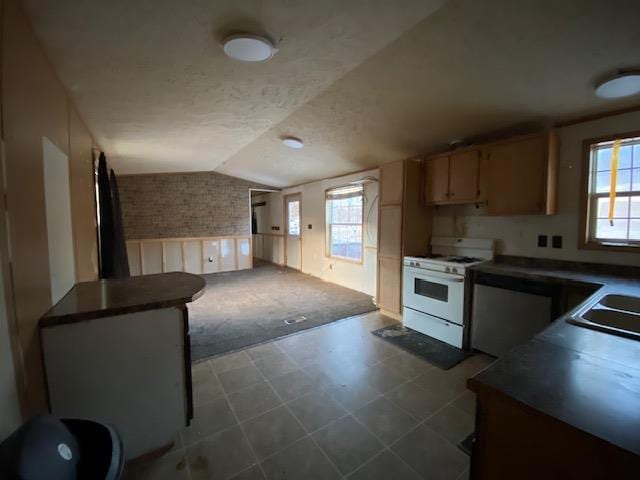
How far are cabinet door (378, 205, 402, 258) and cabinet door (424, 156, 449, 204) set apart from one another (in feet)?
1.28

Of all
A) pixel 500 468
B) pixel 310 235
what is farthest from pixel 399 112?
pixel 310 235

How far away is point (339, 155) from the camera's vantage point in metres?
4.27

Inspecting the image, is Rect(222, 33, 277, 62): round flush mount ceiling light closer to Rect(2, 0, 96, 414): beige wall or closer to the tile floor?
Rect(2, 0, 96, 414): beige wall

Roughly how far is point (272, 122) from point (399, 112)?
57.0 inches

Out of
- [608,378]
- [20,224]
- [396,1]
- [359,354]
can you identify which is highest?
[396,1]

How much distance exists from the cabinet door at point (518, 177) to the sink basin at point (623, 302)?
3.29 ft

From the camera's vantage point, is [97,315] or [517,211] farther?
[517,211]

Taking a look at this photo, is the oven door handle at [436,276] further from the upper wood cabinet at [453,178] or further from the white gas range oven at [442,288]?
the upper wood cabinet at [453,178]

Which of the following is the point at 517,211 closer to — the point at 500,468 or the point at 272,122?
the point at 500,468

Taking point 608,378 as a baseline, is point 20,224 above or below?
above

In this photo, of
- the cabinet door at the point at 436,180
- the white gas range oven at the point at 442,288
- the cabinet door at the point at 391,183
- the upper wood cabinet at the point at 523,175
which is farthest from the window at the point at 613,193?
the cabinet door at the point at 391,183

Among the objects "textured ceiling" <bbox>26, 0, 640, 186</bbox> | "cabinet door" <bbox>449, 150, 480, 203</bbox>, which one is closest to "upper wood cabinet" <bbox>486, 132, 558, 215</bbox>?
"cabinet door" <bbox>449, 150, 480, 203</bbox>

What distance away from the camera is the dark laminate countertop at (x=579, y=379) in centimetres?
66

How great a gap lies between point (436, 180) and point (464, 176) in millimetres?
335
